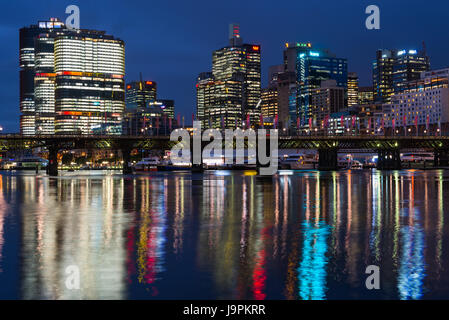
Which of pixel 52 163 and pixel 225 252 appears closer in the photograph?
pixel 225 252

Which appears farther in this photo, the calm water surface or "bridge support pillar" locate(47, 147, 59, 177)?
"bridge support pillar" locate(47, 147, 59, 177)

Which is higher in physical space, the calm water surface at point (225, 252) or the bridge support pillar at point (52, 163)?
the bridge support pillar at point (52, 163)

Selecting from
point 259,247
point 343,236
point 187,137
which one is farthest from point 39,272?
point 187,137

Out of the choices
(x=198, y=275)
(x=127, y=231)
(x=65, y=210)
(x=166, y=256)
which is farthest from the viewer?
(x=65, y=210)

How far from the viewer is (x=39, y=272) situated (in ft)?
70.2

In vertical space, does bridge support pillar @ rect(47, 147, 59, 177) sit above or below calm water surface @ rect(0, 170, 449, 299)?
above

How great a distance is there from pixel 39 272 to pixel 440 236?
69.0 ft

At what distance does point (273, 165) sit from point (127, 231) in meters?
165

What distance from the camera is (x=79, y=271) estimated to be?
21484mm

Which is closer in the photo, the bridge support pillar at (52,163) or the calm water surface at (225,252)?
the calm water surface at (225,252)

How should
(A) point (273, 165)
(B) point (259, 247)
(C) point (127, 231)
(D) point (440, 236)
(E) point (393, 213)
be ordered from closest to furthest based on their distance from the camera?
(B) point (259, 247) < (D) point (440, 236) < (C) point (127, 231) < (E) point (393, 213) < (A) point (273, 165)

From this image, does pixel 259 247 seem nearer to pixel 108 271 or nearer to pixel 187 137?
pixel 108 271

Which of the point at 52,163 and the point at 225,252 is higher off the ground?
the point at 52,163
